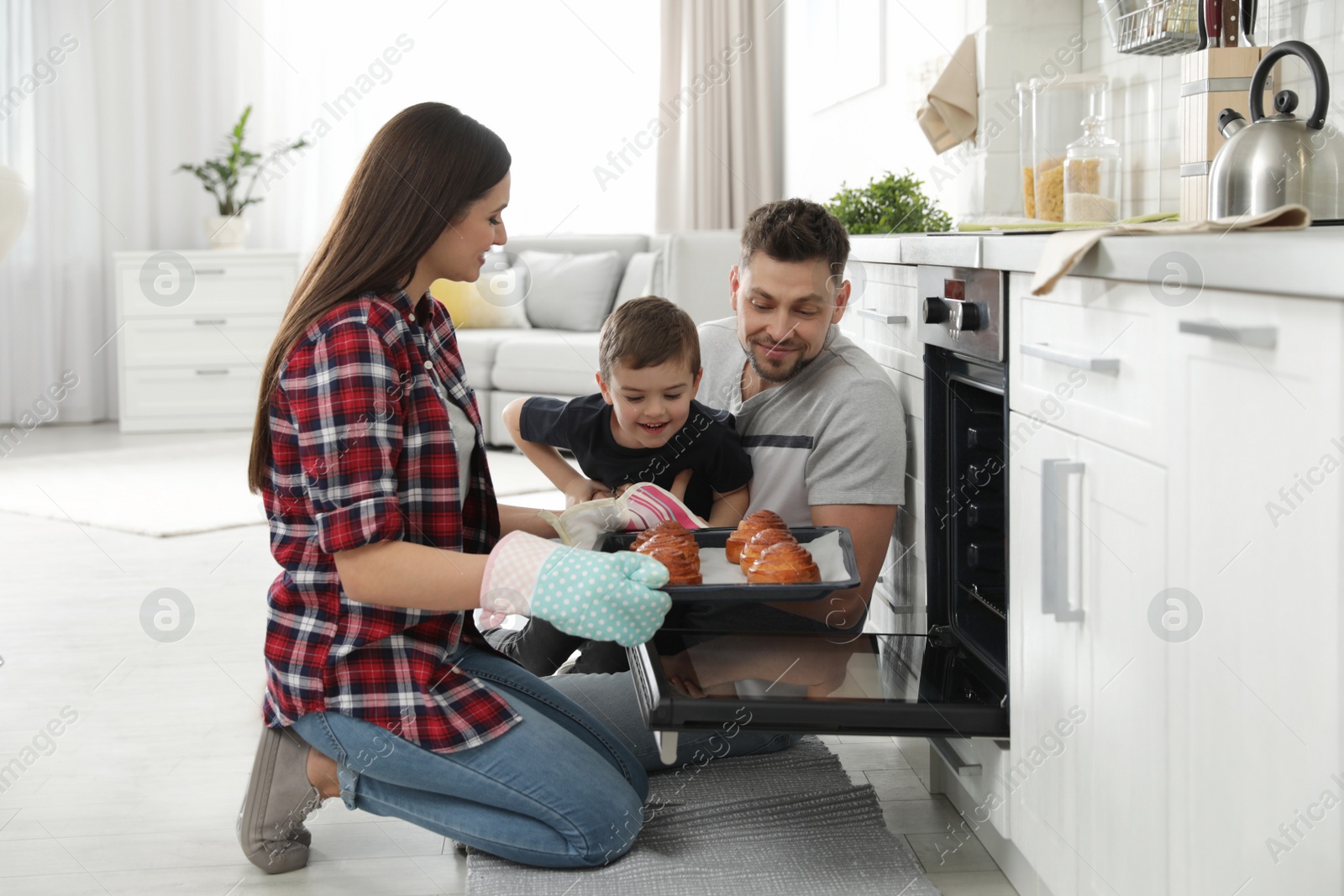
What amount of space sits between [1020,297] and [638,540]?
619 millimetres

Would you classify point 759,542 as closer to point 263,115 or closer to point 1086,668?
point 1086,668

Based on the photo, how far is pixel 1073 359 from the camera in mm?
1289

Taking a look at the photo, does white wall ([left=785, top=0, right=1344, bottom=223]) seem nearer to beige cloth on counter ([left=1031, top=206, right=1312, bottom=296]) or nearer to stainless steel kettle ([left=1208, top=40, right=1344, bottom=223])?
stainless steel kettle ([left=1208, top=40, right=1344, bottom=223])

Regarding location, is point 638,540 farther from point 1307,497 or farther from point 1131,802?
point 1307,497

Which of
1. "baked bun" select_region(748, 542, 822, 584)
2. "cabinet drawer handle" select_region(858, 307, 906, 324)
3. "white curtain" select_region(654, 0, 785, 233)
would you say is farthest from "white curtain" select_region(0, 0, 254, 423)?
"baked bun" select_region(748, 542, 822, 584)

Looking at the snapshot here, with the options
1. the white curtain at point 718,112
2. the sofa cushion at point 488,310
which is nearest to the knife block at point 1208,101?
the sofa cushion at point 488,310

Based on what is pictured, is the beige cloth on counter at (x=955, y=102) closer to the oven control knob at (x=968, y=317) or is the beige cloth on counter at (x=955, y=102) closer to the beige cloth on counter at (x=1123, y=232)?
the oven control knob at (x=968, y=317)

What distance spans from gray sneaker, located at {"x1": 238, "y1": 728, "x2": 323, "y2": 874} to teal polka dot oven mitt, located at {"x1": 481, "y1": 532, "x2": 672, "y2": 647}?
1.31 feet

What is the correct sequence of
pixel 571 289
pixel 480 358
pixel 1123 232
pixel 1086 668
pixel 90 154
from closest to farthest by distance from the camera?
pixel 1123 232, pixel 1086 668, pixel 480 358, pixel 571 289, pixel 90 154

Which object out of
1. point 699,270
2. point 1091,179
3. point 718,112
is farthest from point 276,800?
point 718,112

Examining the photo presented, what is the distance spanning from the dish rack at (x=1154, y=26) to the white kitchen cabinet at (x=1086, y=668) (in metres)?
0.93

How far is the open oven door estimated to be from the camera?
1.42m

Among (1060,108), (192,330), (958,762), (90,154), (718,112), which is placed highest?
(718,112)

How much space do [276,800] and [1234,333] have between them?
51.6 inches
